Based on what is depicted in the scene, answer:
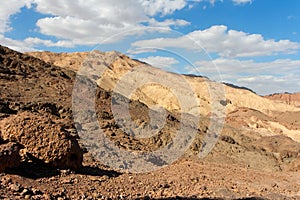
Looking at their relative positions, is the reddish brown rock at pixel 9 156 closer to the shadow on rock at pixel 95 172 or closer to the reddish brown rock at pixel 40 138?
the reddish brown rock at pixel 40 138

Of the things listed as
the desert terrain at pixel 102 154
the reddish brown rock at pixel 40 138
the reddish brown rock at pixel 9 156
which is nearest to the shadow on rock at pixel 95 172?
the desert terrain at pixel 102 154

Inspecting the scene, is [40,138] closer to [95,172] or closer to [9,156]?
[9,156]

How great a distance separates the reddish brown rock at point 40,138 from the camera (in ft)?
25.0

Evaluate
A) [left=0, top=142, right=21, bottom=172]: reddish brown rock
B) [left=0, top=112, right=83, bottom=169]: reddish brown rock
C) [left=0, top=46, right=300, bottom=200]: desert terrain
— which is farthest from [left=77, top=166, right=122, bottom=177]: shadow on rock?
[left=0, top=142, right=21, bottom=172]: reddish brown rock

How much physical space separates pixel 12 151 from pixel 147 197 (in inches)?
105

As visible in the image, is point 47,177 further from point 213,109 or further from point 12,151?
point 213,109

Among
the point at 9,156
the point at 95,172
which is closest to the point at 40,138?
the point at 9,156

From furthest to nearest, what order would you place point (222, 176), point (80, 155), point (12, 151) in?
point (222, 176), point (80, 155), point (12, 151)

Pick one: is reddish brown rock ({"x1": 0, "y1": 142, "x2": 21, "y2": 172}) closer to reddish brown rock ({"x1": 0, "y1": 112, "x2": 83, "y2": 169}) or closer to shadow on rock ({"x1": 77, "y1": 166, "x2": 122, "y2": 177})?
reddish brown rock ({"x1": 0, "y1": 112, "x2": 83, "y2": 169})

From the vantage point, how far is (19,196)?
17.2 ft

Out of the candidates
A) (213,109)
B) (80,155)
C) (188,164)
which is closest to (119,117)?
(188,164)

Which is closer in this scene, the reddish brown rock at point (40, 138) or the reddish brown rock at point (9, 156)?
the reddish brown rock at point (9, 156)

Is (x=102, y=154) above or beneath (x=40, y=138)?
beneath

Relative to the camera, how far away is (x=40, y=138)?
770cm
